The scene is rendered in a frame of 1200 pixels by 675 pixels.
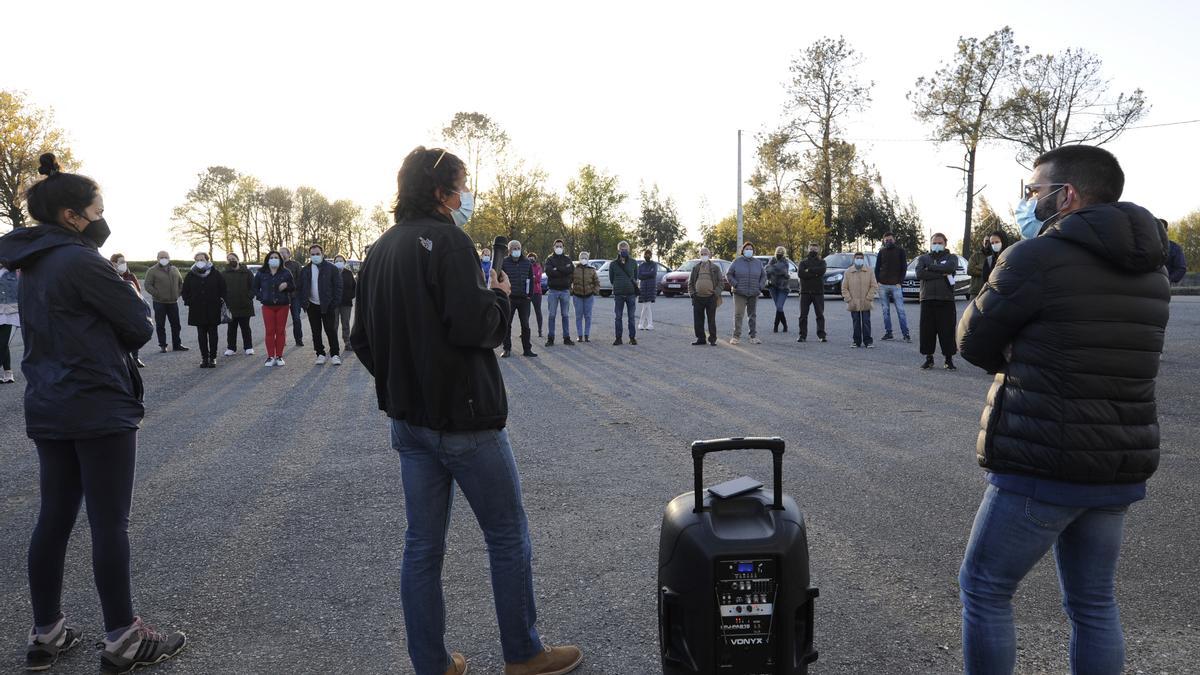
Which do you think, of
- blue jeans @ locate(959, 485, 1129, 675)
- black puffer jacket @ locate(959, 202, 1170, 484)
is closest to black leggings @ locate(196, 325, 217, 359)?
blue jeans @ locate(959, 485, 1129, 675)

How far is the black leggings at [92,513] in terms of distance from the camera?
3.06 meters

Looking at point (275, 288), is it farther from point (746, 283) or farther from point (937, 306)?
point (937, 306)

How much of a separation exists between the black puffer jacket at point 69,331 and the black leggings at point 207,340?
10.4 meters

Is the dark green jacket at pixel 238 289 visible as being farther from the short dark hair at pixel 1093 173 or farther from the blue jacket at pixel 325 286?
the short dark hair at pixel 1093 173

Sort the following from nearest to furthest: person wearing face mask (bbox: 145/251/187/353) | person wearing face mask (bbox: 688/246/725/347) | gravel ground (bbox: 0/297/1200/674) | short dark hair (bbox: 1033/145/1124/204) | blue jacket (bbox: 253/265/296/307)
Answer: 1. short dark hair (bbox: 1033/145/1124/204)
2. gravel ground (bbox: 0/297/1200/674)
3. blue jacket (bbox: 253/265/296/307)
4. person wearing face mask (bbox: 145/251/187/353)
5. person wearing face mask (bbox: 688/246/725/347)

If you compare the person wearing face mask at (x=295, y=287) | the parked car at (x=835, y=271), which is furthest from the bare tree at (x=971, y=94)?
the person wearing face mask at (x=295, y=287)

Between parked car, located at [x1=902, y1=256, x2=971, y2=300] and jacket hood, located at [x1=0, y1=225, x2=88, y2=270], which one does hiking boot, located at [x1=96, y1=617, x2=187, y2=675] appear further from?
parked car, located at [x1=902, y1=256, x2=971, y2=300]

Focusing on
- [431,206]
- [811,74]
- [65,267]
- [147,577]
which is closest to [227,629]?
[147,577]

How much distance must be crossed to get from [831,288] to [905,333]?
12445 millimetres

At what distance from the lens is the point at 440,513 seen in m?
2.87

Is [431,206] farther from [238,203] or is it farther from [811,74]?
[238,203]

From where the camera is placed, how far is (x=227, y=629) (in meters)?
3.53

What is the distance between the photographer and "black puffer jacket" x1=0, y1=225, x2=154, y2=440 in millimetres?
3018

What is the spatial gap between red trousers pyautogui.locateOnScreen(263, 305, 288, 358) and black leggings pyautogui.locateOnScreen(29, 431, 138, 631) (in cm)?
1003
